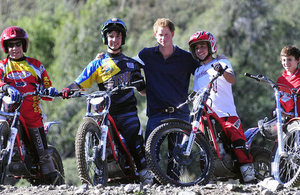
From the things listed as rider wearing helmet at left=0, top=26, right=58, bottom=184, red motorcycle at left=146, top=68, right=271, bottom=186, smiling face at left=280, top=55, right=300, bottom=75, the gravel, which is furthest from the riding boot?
smiling face at left=280, top=55, right=300, bottom=75

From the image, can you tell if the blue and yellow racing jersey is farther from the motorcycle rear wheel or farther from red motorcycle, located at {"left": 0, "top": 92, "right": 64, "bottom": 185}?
the motorcycle rear wheel

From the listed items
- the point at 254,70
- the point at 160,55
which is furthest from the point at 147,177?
the point at 254,70

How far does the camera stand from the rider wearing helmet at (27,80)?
751 centimetres

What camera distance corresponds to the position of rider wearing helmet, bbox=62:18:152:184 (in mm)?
7215

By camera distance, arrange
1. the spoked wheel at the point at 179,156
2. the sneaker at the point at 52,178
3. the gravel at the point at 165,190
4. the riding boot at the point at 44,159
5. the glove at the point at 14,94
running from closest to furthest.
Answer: the gravel at the point at 165,190, the spoked wheel at the point at 179,156, the glove at the point at 14,94, the riding boot at the point at 44,159, the sneaker at the point at 52,178

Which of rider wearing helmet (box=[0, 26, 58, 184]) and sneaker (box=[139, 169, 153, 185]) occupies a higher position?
rider wearing helmet (box=[0, 26, 58, 184])

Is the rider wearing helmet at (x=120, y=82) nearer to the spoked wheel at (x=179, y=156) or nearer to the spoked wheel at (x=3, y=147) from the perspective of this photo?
the spoked wheel at (x=179, y=156)

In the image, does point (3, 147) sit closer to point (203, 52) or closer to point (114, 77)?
point (114, 77)

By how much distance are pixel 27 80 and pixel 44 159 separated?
3.64 feet

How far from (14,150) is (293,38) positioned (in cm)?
2967

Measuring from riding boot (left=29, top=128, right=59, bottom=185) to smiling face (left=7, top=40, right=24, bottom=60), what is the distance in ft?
3.37

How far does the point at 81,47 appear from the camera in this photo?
34.2 m

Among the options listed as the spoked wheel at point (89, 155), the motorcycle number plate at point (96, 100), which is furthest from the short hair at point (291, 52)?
the spoked wheel at point (89, 155)

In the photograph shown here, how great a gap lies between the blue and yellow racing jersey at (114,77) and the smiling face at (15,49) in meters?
0.98
